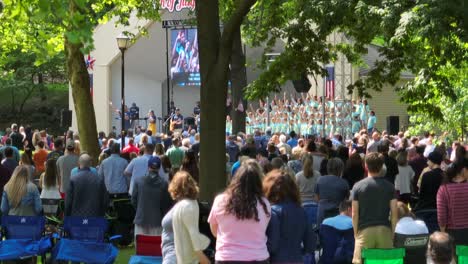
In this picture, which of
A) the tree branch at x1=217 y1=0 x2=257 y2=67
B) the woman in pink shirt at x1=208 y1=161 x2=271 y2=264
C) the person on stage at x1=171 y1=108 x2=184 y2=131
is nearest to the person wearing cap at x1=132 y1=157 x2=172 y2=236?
the tree branch at x1=217 y1=0 x2=257 y2=67

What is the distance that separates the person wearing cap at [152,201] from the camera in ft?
40.5

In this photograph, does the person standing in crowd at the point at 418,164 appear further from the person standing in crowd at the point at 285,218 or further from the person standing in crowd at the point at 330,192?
the person standing in crowd at the point at 285,218

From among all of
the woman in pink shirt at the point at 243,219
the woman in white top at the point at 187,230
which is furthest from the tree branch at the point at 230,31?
Answer: the woman in pink shirt at the point at 243,219

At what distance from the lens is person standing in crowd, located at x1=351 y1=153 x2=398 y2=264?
10.1 metres

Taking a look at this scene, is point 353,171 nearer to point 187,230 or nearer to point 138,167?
point 138,167

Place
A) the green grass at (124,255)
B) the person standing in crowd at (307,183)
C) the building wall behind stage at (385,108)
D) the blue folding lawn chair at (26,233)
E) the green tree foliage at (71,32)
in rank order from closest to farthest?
the green tree foliage at (71,32) → the blue folding lawn chair at (26,233) → the person standing in crowd at (307,183) → the green grass at (124,255) → the building wall behind stage at (385,108)

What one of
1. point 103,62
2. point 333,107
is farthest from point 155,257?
point 103,62

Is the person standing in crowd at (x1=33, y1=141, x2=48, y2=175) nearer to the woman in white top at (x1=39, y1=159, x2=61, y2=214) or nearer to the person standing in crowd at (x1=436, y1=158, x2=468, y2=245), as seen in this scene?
the woman in white top at (x1=39, y1=159, x2=61, y2=214)

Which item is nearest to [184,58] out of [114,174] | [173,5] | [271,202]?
[173,5]

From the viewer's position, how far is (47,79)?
6431 cm

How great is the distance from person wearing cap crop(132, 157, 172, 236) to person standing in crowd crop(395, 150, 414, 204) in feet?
20.2

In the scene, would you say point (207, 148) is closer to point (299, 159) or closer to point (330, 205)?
point (330, 205)

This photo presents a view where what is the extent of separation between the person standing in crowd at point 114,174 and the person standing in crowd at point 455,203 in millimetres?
6748

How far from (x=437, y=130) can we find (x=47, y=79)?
117ft
